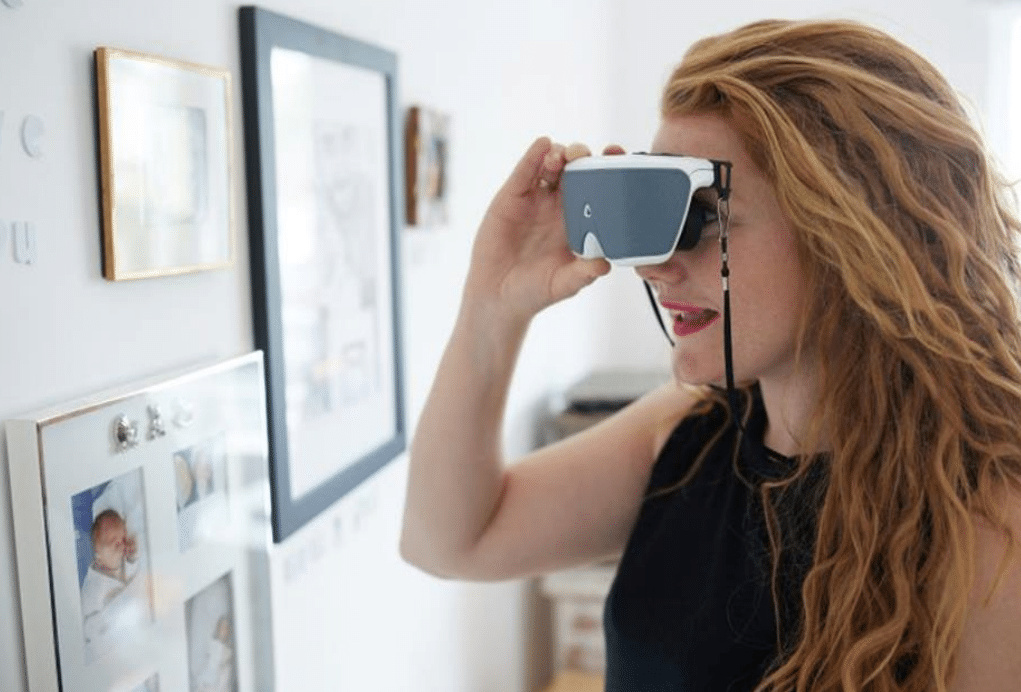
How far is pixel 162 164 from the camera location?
41.5 inches

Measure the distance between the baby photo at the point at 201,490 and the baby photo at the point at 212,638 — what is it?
7 cm

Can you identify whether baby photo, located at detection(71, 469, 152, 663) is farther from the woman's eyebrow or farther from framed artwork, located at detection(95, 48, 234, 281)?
the woman's eyebrow

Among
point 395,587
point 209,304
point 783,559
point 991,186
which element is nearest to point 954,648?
point 783,559

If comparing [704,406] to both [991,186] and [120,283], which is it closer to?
[991,186]

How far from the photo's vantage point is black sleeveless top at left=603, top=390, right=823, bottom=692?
46.2 inches

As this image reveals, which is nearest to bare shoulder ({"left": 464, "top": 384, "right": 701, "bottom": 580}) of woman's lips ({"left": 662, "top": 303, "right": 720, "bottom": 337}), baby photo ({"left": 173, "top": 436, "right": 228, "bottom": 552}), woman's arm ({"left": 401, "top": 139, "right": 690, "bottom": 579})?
woman's arm ({"left": 401, "top": 139, "right": 690, "bottom": 579})

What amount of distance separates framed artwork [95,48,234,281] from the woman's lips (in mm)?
479

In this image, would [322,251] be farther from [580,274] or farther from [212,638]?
[212,638]

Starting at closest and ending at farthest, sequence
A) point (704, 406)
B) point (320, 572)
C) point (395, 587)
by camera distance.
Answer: point (704, 406) < point (320, 572) < point (395, 587)

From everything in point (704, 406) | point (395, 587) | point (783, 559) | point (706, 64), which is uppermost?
point (706, 64)

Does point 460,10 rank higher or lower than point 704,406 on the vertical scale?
higher

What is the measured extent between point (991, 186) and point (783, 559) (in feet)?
1.41

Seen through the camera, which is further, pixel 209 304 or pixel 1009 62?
pixel 1009 62

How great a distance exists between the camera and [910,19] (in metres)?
3.09
